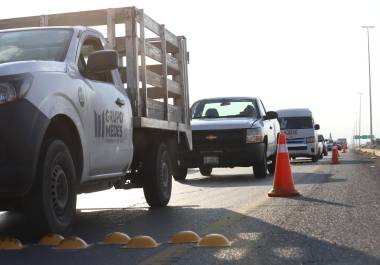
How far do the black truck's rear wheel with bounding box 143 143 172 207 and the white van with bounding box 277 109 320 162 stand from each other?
1801 centimetres

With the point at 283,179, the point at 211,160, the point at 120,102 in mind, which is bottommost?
the point at 283,179

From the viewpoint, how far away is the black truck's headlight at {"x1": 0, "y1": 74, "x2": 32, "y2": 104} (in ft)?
17.8

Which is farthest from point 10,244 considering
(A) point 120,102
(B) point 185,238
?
(A) point 120,102

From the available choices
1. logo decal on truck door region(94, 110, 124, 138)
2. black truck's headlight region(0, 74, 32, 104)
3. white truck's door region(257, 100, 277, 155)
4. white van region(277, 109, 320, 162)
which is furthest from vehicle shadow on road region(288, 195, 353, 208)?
white van region(277, 109, 320, 162)

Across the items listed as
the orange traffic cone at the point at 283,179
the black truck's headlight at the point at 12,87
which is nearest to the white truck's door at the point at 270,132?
the orange traffic cone at the point at 283,179

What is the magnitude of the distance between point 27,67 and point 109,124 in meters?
1.61

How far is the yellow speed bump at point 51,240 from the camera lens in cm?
554

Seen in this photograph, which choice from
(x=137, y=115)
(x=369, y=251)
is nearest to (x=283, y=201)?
(x=137, y=115)

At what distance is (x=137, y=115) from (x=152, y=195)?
4.08 ft

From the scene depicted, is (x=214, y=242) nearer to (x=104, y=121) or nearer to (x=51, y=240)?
(x=51, y=240)

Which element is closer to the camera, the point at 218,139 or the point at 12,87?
the point at 12,87

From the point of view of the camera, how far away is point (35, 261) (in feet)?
16.0

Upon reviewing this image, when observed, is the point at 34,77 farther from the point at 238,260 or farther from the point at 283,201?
the point at 283,201

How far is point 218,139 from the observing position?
14625 mm
